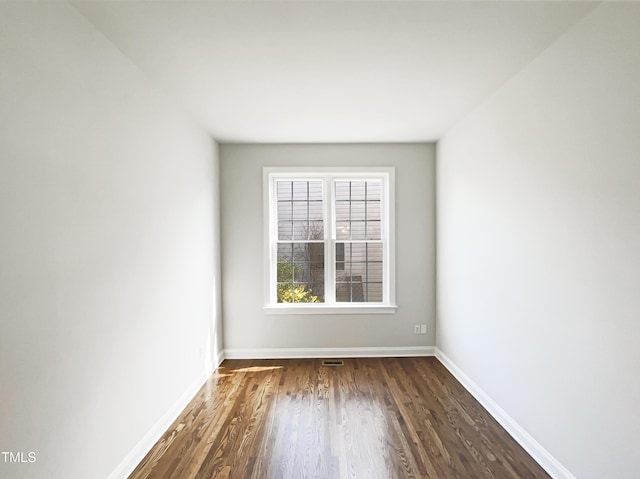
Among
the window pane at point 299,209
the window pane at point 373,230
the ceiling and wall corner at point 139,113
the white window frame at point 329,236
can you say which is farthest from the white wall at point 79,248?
the window pane at point 373,230

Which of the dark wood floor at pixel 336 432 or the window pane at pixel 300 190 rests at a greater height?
the window pane at pixel 300 190

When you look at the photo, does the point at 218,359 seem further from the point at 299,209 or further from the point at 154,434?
the point at 299,209

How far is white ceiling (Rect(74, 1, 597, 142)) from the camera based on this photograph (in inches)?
67.3

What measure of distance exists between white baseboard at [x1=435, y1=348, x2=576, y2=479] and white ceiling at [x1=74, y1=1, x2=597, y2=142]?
2.46 m

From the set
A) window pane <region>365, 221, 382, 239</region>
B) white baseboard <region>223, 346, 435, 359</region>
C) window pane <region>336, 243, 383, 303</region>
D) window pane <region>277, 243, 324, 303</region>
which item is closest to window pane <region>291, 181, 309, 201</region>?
window pane <region>277, 243, 324, 303</region>

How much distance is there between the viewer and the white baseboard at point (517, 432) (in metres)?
2.01

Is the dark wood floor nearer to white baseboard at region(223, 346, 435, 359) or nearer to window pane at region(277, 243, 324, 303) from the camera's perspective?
white baseboard at region(223, 346, 435, 359)

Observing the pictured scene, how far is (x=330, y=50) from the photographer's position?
2047 mm

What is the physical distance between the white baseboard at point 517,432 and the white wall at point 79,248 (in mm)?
2540

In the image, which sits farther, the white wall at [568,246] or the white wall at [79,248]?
the white wall at [568,246]

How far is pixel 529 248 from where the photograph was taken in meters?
2.27

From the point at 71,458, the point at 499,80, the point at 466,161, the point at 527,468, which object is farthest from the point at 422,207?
the point at 71,458

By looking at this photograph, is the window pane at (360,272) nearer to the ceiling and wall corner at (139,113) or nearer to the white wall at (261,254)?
the white wall at (261,254)

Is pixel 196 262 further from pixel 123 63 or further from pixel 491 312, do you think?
pixel 491 312
